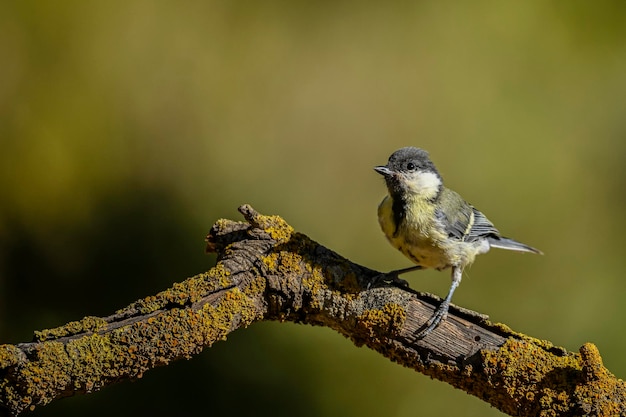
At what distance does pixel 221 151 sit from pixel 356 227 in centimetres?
68

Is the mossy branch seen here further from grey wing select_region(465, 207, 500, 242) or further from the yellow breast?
grey wing select_region(465, 207, 500, 242)

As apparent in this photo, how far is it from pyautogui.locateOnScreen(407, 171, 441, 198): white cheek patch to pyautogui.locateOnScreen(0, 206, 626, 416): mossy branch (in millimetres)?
501

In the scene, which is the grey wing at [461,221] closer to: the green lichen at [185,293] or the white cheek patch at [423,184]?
the white cheek patch at [423,184]

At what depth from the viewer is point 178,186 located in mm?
2752

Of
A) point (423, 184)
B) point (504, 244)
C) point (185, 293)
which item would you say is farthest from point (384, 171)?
point (185, 293)

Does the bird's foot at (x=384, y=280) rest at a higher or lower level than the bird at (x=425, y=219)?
lower

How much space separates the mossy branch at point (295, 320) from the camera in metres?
1.48

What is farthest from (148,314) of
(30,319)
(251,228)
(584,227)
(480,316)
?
(584,227)

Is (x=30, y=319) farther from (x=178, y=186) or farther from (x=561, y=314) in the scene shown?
(x=561, y=314)

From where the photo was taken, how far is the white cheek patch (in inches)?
89.0

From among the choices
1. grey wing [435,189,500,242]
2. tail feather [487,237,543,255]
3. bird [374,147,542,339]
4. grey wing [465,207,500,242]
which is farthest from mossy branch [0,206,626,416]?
tail feather [487,237,543,255]

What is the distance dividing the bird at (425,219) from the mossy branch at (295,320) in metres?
0.31

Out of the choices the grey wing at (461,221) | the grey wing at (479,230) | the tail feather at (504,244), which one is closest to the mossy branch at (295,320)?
the grey wing at (461,221)

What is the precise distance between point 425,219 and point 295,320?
1.94ft
